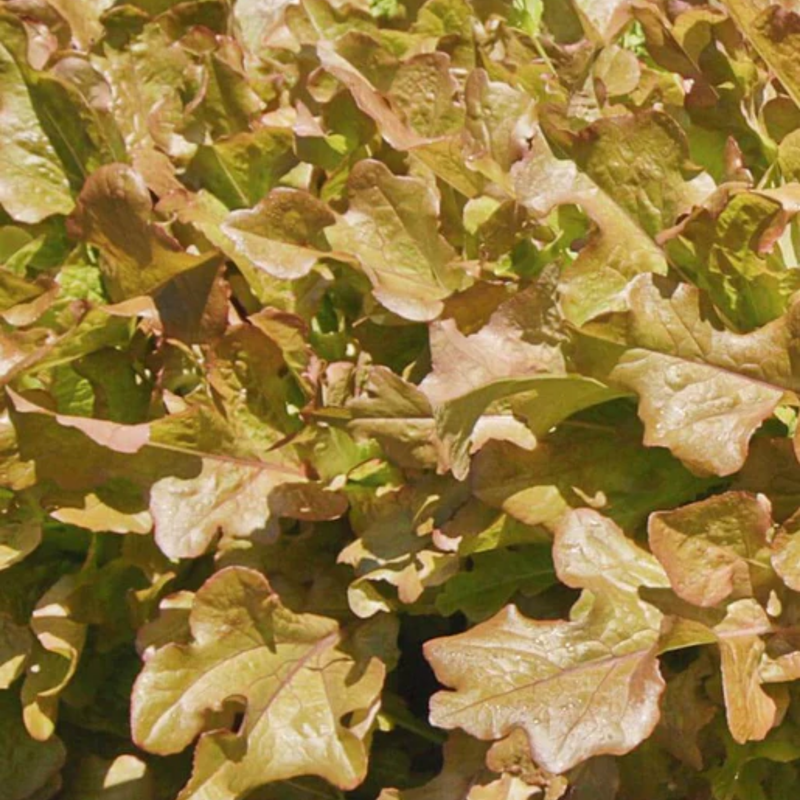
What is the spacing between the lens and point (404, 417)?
154cm

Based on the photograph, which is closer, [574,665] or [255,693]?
[574,665]

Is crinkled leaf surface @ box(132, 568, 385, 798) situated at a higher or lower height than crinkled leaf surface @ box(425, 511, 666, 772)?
lower

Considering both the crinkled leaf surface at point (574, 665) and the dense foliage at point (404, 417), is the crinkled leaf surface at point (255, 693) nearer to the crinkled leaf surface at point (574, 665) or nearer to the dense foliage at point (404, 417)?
the dense foliage at point (404, 417)

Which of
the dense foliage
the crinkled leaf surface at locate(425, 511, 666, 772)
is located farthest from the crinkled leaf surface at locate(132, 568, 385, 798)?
the crinkled leaf surface at locate(425, 511, 666, 772)

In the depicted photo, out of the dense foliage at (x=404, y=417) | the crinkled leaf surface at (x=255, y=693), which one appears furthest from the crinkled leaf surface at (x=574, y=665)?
the crinkled leaf surface at (x=255, y=693)

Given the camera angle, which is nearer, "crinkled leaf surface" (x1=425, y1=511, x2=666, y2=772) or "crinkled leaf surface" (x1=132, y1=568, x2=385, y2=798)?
"crinkled leaf surface" (x1=425, y1=511, x2=666, y2=772)

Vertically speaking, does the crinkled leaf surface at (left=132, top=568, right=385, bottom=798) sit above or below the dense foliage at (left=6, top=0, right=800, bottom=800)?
below

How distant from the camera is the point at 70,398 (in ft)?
5.87

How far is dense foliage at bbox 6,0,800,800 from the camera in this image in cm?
147

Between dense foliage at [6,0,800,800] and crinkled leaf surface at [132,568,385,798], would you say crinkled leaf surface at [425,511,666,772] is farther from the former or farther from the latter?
crinkled leaf surface at [132,568,385,798]

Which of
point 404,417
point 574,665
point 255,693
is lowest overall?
point 255,693

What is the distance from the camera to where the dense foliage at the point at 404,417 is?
147 centimetres

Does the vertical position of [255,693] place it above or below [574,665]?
below

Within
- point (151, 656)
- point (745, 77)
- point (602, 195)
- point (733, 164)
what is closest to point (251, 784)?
point (151, 656)
